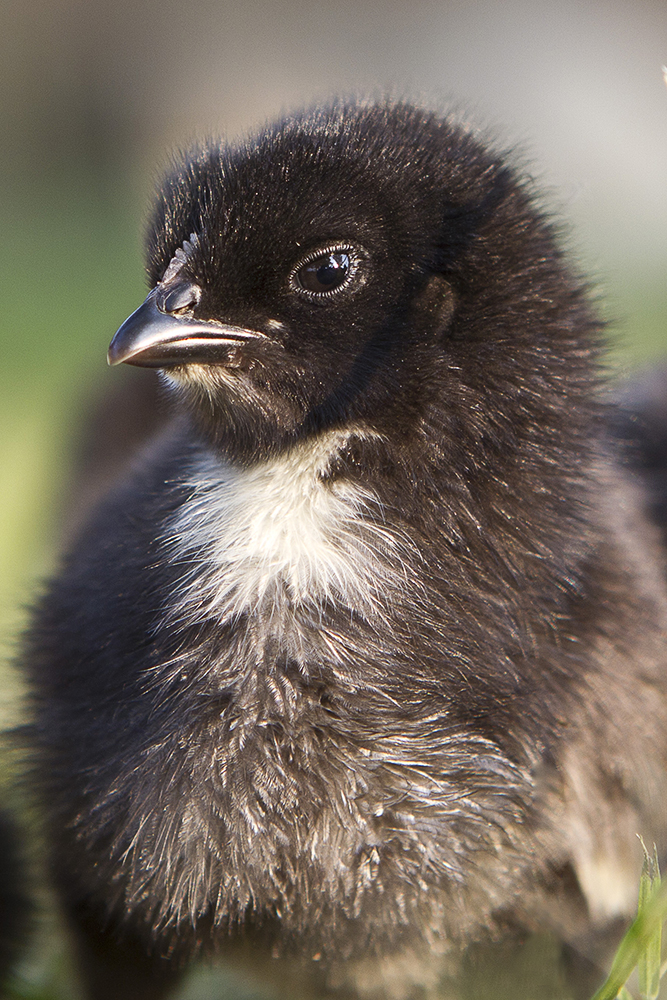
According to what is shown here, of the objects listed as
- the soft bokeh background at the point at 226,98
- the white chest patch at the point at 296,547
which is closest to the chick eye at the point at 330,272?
the white chest patch at the point at 296,547

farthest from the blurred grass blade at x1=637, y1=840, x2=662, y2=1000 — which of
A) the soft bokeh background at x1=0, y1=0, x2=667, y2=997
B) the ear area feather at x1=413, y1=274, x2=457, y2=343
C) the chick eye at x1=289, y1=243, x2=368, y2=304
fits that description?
the soft bokeh background at x1=0, y1=0, x2=667, y2=997

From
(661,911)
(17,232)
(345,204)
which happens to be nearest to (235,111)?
(17,232)

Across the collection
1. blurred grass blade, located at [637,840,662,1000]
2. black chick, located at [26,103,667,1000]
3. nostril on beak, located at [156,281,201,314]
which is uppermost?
nostril on beak, located at [156,281,201,314]

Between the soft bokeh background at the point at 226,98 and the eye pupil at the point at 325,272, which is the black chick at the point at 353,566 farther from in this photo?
the soft bokeh background at the point at 226,98

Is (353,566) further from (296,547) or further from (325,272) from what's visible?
(325,272)

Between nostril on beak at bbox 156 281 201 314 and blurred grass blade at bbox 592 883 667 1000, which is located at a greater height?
nostril on beak at bbox 156 281 201 314

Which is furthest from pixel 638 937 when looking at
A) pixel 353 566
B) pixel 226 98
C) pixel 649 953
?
pixel 226 98

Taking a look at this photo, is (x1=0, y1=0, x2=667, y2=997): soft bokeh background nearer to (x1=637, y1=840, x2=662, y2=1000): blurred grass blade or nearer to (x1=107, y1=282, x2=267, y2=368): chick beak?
(x1=107, y1=282, x2=267, y2=368): chick beak
